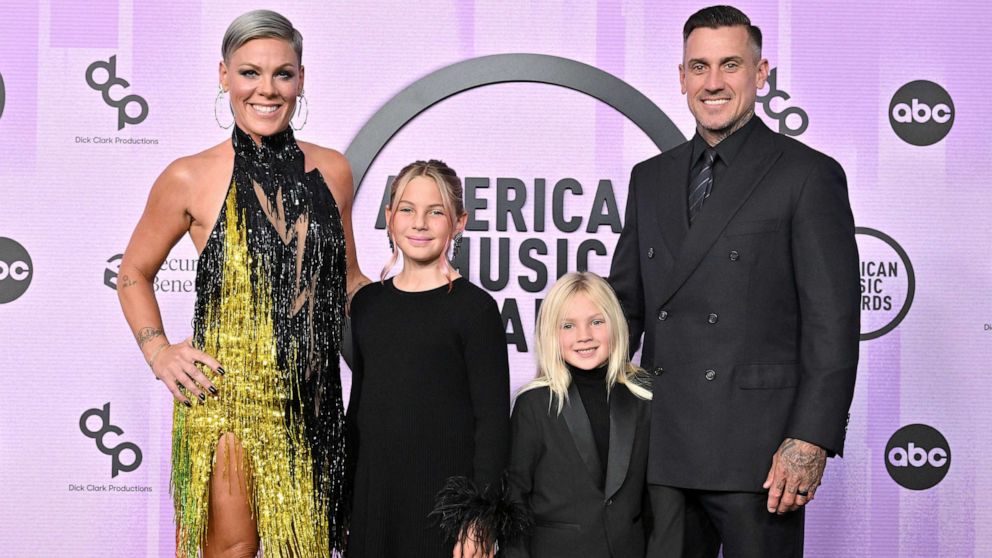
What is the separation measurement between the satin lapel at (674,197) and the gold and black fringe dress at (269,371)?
2.57ft

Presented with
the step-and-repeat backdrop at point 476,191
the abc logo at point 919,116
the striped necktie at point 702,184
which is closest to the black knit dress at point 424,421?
the striped necktie at point 702,184

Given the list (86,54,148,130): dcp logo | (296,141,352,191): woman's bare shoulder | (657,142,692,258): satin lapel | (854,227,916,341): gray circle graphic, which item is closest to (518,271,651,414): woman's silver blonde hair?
(657,142,692,258): satin lapel

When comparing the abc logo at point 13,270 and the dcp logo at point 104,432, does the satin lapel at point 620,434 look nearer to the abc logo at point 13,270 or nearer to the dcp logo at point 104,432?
the dcp logo at point 104,432

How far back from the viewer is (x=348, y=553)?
7.43ft

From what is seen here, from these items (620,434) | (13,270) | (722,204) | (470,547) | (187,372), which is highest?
(722,204)

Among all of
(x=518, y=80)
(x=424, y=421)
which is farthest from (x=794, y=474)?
(x=518, y=80)

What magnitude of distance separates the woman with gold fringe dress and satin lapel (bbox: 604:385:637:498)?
0.63 m

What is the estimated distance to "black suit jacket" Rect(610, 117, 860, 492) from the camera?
1.99 meters

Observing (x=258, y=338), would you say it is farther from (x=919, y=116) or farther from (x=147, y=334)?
(x=919, y=116)

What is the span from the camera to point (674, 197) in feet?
7.20

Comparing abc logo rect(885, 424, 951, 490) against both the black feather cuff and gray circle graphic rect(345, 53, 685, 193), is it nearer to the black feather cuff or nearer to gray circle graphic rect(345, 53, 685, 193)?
gray circle graphic rect(345, 53, 685, 193)

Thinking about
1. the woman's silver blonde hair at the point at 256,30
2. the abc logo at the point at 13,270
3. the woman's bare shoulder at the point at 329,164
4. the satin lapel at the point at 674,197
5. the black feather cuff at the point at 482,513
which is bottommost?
the black feather cuff at the point at 482,513

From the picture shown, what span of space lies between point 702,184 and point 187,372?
4.08 feet

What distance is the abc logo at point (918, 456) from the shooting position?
131 inches
